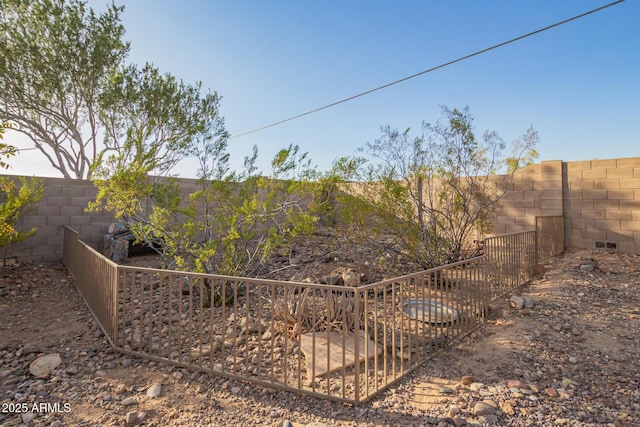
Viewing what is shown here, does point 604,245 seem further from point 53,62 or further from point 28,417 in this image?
point 53,62

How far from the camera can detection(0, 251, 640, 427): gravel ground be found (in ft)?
7.84

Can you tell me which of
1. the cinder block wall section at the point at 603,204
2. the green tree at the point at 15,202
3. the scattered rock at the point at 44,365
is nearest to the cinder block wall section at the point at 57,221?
the green tree at the point at 15,202

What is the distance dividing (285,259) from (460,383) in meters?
5.32

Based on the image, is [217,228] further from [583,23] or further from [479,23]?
[583,23]

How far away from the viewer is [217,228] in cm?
493

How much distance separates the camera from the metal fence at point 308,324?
110 inches

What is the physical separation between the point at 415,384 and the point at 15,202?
276 inches

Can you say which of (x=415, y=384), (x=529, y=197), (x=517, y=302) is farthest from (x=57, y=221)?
(x=529, y=197)

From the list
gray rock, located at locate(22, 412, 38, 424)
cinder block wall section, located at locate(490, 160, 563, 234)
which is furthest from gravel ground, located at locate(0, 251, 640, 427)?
cinder block wall section, located at locate(490, 160, 563, 234)

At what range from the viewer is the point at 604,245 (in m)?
6.88

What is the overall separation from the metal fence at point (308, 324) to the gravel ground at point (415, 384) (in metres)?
0.16

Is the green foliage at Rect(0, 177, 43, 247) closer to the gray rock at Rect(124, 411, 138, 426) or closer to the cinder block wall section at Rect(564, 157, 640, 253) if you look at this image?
the gray rock at Rect(124, 411, 138, 426)

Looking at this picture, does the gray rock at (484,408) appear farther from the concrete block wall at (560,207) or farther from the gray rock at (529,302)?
the concrete block wall at (560,207)

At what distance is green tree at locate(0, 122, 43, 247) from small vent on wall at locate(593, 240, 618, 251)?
1129cm
